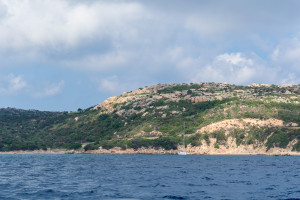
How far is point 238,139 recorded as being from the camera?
165250 mm

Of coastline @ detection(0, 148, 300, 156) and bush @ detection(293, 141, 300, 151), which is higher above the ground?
bush @ detection(293, 141, 300, 151)

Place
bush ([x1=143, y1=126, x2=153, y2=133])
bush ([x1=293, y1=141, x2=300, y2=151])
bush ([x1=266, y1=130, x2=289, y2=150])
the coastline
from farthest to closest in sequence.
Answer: bush ([x1=143, y1=126, x2=153, y2=133]) → bush ([x1=266, y1=130, x2=289, y2=150]) → the coastline → bush ([x1=293, y1=141, x2=300, y2=151])

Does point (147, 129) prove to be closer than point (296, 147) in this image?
No

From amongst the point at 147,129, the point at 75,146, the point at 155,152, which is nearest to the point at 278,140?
the point at 155,152

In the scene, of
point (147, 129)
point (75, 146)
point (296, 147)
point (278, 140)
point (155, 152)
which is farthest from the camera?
point (147, 129)

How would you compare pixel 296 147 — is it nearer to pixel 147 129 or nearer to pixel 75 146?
pixel 147 129

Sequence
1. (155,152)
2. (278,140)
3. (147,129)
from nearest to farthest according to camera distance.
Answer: (278,140) < (155,152) < (147,129)

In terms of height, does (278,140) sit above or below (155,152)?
above

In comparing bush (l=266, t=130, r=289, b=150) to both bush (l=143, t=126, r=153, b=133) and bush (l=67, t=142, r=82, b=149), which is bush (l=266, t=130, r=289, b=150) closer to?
bush (l=143, t=126, r=153, b=133)

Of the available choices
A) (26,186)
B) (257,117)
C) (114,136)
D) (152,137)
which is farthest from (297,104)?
(26,186)

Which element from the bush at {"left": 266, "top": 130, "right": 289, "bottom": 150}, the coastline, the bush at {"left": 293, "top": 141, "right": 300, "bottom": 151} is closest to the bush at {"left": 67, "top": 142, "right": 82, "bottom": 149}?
the coastline

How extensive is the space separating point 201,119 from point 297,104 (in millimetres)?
52140

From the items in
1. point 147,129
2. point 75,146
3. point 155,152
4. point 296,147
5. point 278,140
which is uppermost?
point 147,129

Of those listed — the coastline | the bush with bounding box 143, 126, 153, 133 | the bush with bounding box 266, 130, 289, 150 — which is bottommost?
the coastline
